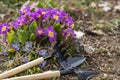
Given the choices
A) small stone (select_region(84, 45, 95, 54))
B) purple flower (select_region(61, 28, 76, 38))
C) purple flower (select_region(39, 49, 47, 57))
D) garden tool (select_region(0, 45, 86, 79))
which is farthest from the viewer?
small stone (select_region(84, 45, 95, 54))

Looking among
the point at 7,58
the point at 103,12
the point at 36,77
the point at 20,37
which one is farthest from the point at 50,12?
the point at 103,12

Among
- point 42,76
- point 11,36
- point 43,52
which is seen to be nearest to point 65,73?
point 42,76

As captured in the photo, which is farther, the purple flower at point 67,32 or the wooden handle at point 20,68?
the purple flower at point 67,32

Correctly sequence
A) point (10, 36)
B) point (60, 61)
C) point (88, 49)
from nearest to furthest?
1. point (60, 61)
2. point (10, 36)
3. point (88, 49)

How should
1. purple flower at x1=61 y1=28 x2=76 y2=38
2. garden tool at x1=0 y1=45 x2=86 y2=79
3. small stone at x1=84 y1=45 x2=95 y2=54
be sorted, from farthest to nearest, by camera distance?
small stone at x1=84 y1=45 x2=95 y2=54 < purple flower at x1=61 y1=28 x2=76 y2=38 < garden tool at x1=0 y1=45 x2=86 y2=79

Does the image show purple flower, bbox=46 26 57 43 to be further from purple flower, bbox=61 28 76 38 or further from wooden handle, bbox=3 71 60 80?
wooden handle, bbox=3 71 60 80

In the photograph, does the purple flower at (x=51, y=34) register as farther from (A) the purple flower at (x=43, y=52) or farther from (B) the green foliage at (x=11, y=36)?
(B) the green foliage at (x=11, y=36)

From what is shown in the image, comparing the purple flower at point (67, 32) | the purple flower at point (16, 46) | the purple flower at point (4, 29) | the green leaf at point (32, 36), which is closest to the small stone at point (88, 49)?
the purple flower at point (67, 32)

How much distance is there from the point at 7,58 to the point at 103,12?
1920 mm

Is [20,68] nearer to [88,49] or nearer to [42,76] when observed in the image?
[42,76]

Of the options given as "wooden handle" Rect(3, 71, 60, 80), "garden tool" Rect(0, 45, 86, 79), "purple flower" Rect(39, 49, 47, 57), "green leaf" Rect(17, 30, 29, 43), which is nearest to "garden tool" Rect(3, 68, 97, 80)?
"wooden handle" Rect(3, 71, 60, 80)

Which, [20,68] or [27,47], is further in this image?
[27,47]

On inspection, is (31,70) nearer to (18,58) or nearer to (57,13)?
(18,58)

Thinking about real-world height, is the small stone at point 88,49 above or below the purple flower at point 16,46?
below
